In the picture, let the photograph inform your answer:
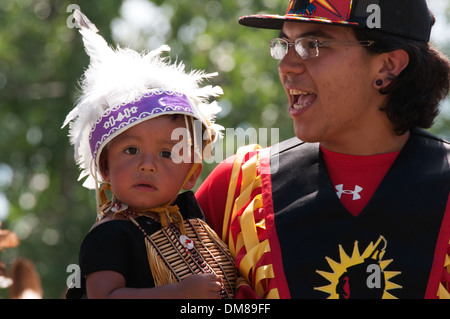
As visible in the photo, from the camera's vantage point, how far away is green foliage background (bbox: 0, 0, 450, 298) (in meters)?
10.8

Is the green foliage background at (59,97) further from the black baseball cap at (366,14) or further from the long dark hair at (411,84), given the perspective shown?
the black baseball cap at (366,14)

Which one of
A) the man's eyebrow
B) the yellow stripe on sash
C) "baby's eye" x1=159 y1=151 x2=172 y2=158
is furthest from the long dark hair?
"baby's eye" x1=159 y1=151 x2=172 y2=158

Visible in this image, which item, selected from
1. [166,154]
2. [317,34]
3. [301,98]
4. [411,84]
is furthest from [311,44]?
[166,154]

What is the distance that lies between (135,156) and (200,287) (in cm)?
59

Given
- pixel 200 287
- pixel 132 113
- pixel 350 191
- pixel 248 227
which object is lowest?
pixel 200 287

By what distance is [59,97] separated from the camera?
11117mm

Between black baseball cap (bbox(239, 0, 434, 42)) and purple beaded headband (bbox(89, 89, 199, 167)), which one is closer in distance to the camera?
purple beaded headband (bbox(89, 89, 199, 167))

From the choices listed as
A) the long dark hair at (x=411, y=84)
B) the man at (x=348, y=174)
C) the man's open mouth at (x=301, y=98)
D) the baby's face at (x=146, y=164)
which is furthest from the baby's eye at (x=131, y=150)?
the long dark hair at (x=411, y=84)

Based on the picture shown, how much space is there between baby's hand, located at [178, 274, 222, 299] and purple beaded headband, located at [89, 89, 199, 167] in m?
0.65

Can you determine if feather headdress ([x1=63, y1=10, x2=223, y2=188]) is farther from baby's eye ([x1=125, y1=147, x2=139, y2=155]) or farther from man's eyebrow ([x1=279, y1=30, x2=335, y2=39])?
man's eyebrow ([x1=279, y1=30, x2=335, y2=39])

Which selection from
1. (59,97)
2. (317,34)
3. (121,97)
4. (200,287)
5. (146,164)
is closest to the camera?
(200,287)

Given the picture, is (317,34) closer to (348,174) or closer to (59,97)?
(348,174)

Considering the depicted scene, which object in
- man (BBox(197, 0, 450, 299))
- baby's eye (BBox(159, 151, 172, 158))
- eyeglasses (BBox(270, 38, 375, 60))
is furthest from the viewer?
eyeglasses (BBox(270, 38, 375, 60))
